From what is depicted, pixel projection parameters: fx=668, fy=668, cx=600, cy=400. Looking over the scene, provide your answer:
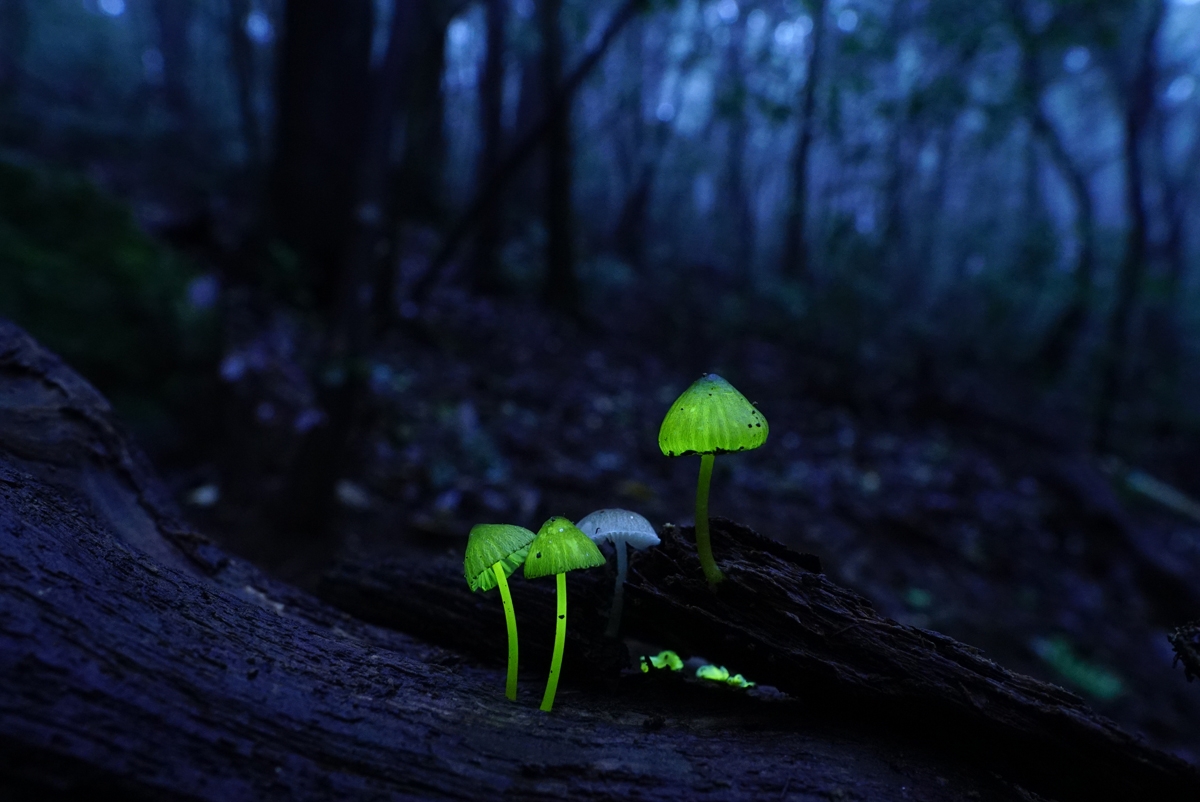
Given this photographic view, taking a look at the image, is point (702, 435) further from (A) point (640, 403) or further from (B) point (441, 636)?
(A) point (640, 403)

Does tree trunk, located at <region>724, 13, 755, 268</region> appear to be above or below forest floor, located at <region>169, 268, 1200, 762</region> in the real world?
above

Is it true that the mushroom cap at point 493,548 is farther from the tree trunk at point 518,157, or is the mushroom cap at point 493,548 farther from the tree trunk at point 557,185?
the tree trunk at point 557,185

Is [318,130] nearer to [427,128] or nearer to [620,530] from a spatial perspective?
[427,128]

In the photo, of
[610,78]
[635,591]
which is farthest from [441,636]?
[610,78]

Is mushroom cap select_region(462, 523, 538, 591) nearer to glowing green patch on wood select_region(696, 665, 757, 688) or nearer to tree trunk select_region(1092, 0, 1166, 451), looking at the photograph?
glowing green patch on wood select_region(696, 665, 757, 688)

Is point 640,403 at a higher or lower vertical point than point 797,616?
higher

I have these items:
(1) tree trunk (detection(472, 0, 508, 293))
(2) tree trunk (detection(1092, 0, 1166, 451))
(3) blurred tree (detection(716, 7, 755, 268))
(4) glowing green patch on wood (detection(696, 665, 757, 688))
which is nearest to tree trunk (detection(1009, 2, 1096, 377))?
(2) tree trunk (detection(1092, 0, 1166, 451))
